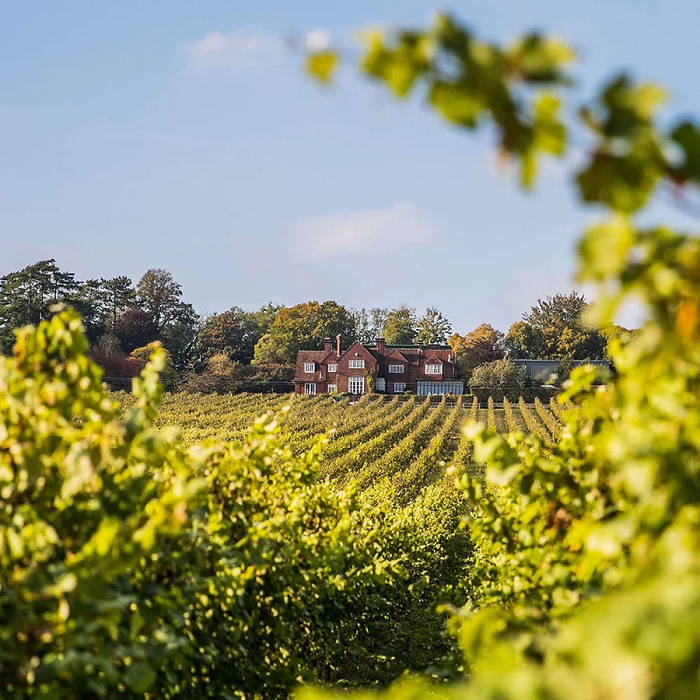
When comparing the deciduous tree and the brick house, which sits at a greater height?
the deciduous tree

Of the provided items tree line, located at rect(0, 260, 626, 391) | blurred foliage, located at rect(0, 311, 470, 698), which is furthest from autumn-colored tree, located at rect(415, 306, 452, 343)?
blurred foliage, located at rect(0, 311, 470, 698)

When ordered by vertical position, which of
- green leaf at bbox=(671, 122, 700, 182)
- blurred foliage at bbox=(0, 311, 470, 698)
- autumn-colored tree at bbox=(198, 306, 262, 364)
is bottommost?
blurred foliage at bbox=(0, 311, 470, 698)

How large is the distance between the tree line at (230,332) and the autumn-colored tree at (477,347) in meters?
0.10

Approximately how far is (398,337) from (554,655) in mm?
88905

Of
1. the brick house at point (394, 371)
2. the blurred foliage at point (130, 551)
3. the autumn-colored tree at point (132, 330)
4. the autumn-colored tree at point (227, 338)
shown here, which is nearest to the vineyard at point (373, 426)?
the brick house at point (394, 371)

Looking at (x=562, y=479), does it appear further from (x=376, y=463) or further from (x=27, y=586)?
(x=376, y=463)

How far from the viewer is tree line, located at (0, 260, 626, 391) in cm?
6752

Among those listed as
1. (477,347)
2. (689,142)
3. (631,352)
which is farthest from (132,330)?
(689,142)

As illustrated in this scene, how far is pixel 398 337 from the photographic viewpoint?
90062mm

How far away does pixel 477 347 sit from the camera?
77.1 meters

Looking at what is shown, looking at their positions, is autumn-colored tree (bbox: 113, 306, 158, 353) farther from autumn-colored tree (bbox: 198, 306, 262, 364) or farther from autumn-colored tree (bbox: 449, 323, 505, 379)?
autumn-colored tree (bbox: 449, 323, 505, 379)

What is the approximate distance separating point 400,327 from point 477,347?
16.0 metres

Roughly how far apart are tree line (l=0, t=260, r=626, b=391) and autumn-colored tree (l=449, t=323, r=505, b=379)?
0.32 ft

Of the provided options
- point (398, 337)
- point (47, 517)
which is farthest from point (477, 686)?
point (398, 337)
